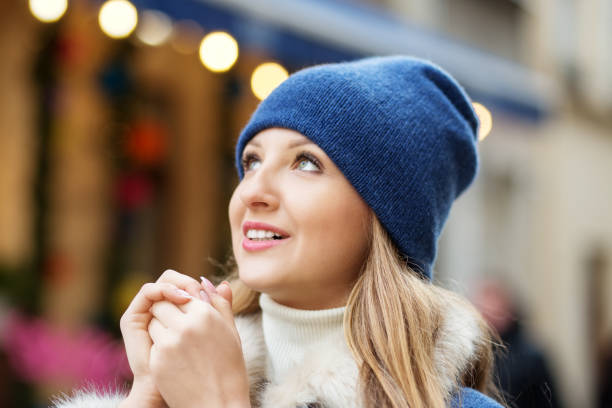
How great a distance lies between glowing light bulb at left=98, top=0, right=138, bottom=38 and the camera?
3.65 metres

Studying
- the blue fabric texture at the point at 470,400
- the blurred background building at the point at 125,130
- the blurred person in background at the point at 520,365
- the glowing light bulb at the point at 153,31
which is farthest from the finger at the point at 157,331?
the glowing light bulb at the point at 153,31

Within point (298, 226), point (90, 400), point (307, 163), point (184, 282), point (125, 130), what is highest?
point (307, 163)

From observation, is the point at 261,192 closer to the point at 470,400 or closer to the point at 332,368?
the point at 332,368

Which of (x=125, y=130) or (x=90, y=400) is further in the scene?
(x=125, y=130)

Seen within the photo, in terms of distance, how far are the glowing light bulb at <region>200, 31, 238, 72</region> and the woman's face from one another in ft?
8.33

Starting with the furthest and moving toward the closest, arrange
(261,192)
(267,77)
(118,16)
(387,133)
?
(267,77), (118,16), (387,133), (261,192)

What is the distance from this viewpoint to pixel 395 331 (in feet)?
5.34

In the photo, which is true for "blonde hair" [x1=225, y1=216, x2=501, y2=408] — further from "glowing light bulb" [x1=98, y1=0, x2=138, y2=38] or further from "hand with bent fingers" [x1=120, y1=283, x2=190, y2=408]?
"glowing light bulb" [x1=98, y1=0, x2=138, y2=38]

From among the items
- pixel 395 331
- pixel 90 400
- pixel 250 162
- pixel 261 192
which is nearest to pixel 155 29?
pixel 250 162

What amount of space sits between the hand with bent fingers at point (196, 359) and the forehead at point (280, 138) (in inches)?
17.6

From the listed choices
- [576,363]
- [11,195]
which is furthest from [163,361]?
[576,363]

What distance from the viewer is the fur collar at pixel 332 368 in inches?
61.7

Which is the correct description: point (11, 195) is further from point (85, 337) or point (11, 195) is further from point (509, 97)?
point (509, 97)

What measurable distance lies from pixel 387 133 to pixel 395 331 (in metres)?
0.48
